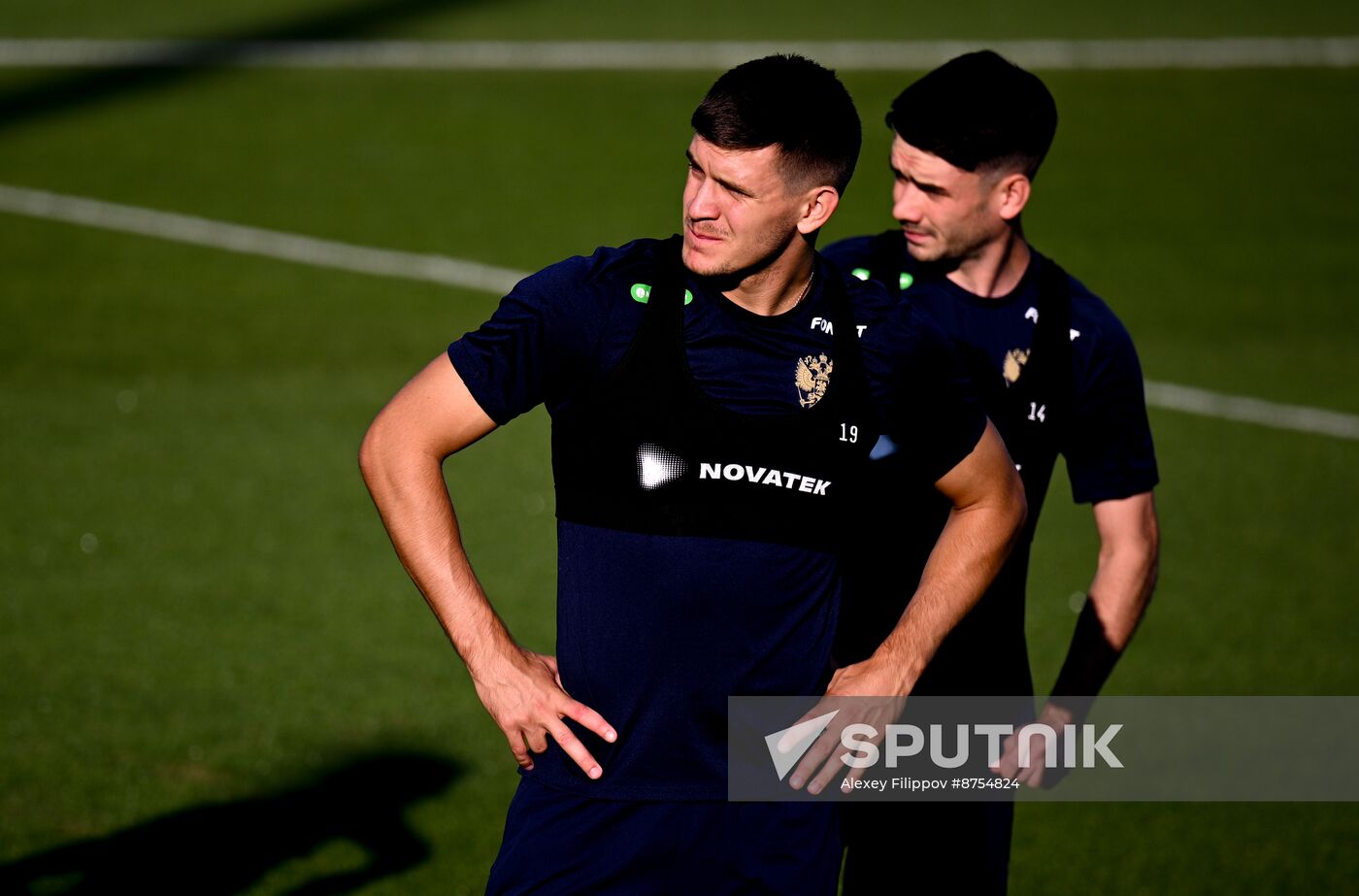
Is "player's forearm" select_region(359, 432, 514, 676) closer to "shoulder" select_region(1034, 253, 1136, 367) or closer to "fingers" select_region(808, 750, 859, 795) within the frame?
"fingers" select_region(808, 750, 859, 795)

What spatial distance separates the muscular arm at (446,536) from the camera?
3.61 m

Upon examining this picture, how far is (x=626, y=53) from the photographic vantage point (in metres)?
20.3

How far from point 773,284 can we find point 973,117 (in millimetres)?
1283

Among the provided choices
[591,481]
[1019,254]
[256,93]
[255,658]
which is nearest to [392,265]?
[256,93]

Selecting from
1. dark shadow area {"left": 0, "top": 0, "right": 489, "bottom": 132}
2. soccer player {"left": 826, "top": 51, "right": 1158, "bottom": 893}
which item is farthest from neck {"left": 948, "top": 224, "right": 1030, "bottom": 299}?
dark shadow area {"left": 0, "top": 0, "right": 489, "bottom": 132}

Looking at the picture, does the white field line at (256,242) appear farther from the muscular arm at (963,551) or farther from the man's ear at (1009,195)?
the muscular arm at (963,551)

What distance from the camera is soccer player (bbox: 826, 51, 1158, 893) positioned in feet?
15.6

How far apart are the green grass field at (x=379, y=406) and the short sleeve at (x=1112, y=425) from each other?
2168 mm

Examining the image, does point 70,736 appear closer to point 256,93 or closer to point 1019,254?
point 1019,254

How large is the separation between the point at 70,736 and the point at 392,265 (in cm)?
752

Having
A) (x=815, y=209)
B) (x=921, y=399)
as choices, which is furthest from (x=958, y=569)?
(x=815, y=209)

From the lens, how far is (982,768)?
479 centimetres

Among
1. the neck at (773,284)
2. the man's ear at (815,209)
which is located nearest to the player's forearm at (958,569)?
the neck at (773,284)

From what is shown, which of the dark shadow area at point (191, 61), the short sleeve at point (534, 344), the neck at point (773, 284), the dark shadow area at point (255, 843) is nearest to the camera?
the short sleeve at point (534, 344)
